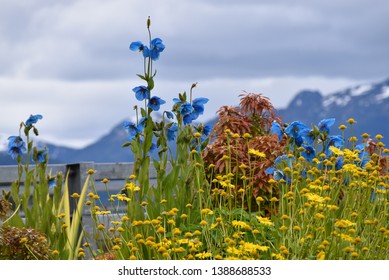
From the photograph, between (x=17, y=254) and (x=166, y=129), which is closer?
(x=17, y=254)

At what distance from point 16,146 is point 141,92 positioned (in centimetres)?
159

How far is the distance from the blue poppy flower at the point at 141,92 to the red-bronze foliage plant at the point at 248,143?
44.6 inches

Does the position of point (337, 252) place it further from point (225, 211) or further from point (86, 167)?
point (86, 167)

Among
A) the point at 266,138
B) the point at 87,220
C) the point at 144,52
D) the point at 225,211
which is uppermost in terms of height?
the point at 144,52

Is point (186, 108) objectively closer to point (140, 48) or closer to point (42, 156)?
point (140, 48)

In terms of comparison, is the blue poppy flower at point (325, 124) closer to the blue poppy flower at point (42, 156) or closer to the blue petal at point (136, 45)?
the blue petal at point (136, 45)

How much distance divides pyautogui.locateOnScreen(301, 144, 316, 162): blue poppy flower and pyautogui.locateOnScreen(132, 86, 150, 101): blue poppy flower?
1.38 meters

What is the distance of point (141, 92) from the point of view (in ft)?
19.3

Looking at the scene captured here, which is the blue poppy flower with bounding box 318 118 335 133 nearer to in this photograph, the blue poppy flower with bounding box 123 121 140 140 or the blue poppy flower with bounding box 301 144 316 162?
the blue poppy flower with bounding box 301 144 316 162

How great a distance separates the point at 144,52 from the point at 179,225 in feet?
5.04

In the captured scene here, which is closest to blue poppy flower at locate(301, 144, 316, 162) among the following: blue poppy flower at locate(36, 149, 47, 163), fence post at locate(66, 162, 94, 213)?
blue poppy flower at locate(36, 149, 47, 163)
